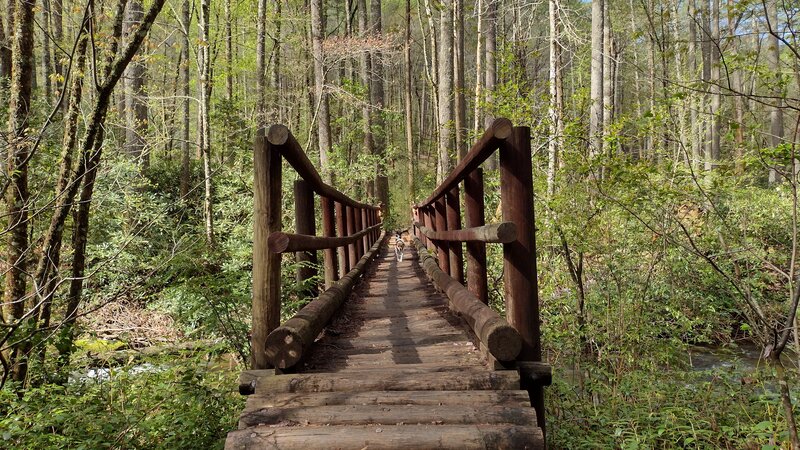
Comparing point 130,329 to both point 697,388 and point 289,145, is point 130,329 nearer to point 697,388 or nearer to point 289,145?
point 289,145

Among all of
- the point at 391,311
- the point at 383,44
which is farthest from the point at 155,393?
the point at 383,44

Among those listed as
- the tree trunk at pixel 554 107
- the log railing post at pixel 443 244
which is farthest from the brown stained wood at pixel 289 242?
the tree trunk at pixel 554 107

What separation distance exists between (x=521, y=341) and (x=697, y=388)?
379 cm

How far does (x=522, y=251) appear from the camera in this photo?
9.31 feet

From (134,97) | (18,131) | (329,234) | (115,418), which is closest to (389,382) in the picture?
(115,418)

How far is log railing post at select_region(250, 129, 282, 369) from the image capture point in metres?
2.86

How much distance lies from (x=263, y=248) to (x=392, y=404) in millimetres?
1149

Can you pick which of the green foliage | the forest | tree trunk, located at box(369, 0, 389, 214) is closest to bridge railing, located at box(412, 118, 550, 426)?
the forest

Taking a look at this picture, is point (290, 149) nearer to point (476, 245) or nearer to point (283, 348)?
point (283, 348)

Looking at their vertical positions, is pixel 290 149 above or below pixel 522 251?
above

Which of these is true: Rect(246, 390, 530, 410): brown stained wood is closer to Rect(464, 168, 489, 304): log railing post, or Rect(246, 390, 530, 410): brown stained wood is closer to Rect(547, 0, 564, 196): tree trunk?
Rect(464, 168, 489, 304): log railing post

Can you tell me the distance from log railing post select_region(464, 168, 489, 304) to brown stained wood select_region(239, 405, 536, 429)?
6.33 feet

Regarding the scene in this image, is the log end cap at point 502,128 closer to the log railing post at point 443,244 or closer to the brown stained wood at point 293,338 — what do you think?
the brown stained wood at point 293,338

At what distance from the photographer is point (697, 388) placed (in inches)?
205
